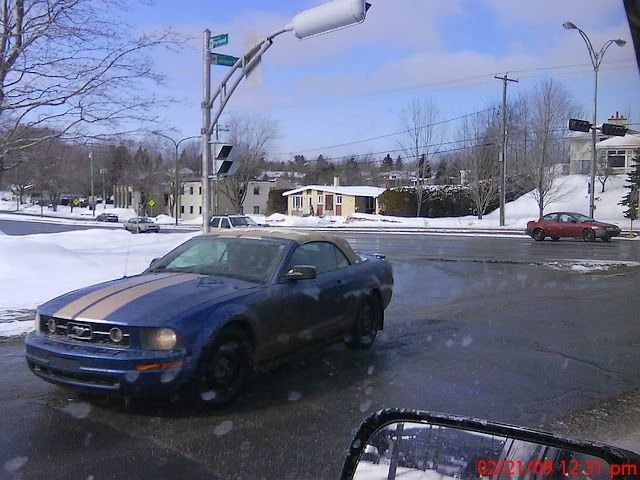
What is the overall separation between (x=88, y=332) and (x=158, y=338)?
615mm

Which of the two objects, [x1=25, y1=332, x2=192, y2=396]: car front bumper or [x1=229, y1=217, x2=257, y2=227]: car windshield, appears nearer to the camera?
[x1=25, y1=332, x2=192, y2=396]: car front bumper

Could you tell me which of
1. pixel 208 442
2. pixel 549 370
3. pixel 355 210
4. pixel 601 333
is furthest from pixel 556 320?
pixel 355 210

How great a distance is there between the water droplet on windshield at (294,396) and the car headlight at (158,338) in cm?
130

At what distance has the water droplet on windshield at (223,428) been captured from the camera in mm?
4713

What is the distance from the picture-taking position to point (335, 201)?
72.5m

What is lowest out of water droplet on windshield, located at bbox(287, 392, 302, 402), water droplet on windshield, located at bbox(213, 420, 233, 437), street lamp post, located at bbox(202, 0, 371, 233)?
water droplet on windshield, located at bbox(287, 392, 302, 402)

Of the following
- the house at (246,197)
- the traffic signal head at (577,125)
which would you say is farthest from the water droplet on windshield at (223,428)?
the house at (246,197)

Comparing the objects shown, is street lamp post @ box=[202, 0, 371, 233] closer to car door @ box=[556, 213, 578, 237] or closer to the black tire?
the black tire

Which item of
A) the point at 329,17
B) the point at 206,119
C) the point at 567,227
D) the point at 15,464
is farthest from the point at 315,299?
the point at 567,227

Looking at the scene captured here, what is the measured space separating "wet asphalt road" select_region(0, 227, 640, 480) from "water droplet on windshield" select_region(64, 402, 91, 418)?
0.05ft

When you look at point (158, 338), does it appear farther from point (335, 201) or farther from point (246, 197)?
point (246, 197)

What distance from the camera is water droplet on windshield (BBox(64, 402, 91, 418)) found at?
16.7 ft

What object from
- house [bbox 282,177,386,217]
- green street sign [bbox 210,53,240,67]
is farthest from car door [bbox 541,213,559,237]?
house [bbox 282,177,386,217]

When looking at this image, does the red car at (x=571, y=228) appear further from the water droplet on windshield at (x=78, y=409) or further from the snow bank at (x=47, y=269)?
the water droplet on windshield at (x=78, y=409)
